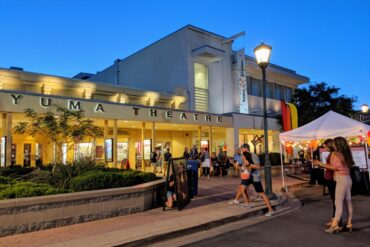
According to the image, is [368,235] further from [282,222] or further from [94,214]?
[94,214]

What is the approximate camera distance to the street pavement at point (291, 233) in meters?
5.80

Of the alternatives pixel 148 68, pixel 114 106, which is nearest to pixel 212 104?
pixel 148 68

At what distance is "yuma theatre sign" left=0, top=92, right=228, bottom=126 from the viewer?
1247cm

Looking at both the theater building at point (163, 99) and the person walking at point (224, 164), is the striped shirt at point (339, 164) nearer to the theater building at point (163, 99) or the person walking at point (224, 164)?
the theater building at point (163, 99)

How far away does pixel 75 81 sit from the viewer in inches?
702

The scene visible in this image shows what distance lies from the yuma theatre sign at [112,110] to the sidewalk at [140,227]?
7340 mm

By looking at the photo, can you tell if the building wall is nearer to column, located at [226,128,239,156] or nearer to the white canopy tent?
column, located at [226,128,239,156]

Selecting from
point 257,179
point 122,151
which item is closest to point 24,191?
point 257,179

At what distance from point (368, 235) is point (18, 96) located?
12378mm

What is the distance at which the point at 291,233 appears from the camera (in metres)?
6.46

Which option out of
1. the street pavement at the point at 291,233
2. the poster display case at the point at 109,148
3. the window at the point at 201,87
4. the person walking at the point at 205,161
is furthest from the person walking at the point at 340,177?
the window at the point at 201,87

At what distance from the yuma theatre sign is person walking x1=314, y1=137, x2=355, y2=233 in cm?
1088

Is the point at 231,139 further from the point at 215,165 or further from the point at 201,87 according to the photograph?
the point at 201,87

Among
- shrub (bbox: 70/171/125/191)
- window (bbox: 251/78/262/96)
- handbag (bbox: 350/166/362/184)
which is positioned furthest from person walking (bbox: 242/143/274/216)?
window (bbox: 251/78/262/96)
